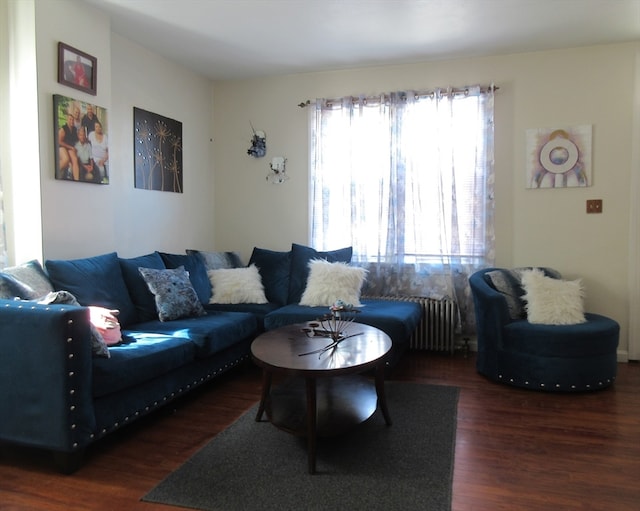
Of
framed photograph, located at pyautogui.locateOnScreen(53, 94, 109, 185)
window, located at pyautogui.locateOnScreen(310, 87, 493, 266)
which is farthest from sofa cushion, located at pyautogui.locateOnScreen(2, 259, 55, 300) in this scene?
window, located at pyautogui.locateOnScreen(310, 87, 493, 266)

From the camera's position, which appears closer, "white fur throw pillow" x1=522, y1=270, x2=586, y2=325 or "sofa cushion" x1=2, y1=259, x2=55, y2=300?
"sofa cushion" x1=2, y1=259, x2=55, y2=300

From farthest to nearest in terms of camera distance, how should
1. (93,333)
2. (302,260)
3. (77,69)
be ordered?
(302,260) < (77,69) < (93,333)

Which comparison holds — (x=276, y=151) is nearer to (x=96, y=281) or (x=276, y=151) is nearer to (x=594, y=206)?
(x=96, y=281)

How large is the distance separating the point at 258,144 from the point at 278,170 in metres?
0.34

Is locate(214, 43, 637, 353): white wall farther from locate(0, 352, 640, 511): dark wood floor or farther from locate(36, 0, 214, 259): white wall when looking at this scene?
locate(0, 352, 640, 511): dark wood floor

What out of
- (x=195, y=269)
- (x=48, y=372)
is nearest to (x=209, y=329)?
(x=195, y=269)

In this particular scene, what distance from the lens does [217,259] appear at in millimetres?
4520

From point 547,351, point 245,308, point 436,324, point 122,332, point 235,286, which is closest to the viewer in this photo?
point 122,332

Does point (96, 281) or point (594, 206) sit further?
point (594, 206)

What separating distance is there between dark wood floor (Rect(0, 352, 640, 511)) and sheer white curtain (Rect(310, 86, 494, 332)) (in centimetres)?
128

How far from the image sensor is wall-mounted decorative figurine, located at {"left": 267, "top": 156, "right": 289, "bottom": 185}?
4.94 m

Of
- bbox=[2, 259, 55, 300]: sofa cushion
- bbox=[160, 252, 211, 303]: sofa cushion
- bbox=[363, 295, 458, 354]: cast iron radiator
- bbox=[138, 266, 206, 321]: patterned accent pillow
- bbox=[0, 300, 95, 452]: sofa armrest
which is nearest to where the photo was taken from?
bbox=[0, 300, 95, 452]: sofa armrest

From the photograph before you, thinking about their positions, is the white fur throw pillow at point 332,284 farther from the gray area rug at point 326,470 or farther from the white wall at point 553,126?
the gray area rug at point 326,470

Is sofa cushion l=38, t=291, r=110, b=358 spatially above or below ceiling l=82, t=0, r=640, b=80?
below
